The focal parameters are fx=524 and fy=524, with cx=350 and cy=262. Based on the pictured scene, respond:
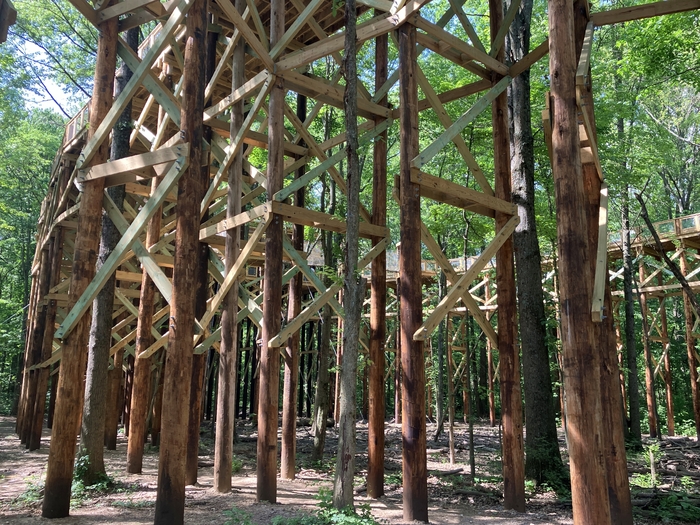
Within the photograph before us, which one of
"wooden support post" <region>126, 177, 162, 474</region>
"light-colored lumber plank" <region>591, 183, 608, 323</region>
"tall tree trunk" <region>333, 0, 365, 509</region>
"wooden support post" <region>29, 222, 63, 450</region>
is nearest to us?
"light-colored lumber plank" <region>591, 183, 608, 323</region>

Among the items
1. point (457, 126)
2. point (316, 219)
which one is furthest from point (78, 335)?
point (457, 126)

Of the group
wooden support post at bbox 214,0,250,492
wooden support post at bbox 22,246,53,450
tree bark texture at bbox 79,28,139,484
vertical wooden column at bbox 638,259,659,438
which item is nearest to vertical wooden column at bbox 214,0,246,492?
wooden support post at bbox 214,0,250,492

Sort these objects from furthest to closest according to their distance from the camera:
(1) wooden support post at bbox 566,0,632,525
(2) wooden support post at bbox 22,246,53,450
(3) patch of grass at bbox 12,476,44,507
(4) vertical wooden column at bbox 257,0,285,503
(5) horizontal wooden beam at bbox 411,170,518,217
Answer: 1. (2) wooden support post at bbox 22,246,53,450
2. (4) vertical wooden column at bbox 257,0,285,503
3. (3) patch of grass at bbox 12,476,44,507
4. (5) horizontal wooden beam at bbox 411,170,518,217
5. (1) wooden support post at bbox 566,0,632,525

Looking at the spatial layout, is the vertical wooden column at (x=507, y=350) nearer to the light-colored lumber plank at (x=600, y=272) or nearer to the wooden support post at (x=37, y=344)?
the light-colored lumber plank at (x=600, y=272)

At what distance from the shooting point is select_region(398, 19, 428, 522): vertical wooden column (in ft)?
19.2

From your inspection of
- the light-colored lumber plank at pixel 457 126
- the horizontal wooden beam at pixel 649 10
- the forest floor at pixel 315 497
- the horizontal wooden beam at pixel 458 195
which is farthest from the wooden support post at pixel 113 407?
the horizontal wooden beam at pixel 649 10

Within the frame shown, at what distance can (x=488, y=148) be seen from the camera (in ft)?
48.6

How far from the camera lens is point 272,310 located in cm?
734

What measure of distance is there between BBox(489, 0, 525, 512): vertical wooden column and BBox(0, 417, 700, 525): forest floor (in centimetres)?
44

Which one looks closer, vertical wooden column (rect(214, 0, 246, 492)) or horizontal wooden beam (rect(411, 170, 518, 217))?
horizontal wooden beam (rect(411, 170, 518, 217))

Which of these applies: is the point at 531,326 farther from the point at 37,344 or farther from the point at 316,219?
the point at 37,344

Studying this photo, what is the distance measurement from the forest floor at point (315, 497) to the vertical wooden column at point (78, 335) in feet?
1.21

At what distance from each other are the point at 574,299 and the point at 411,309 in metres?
2.20

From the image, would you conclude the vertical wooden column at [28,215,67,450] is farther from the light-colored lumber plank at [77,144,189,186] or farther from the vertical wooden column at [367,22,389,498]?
the vertical wooden column at [367,22,389,498]
